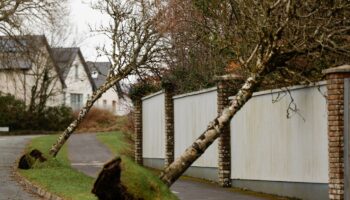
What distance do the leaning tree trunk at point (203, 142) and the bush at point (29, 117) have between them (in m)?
44.0

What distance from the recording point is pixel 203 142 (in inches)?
492

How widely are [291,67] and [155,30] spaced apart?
9.61 m

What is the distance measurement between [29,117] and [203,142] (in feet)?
149

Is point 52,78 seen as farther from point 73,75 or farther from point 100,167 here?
point 100,167

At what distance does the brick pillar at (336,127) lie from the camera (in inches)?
490

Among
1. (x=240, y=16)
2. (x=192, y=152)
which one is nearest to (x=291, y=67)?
(x=240, y=16)

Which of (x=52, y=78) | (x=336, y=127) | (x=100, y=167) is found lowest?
(x=100, y=167)

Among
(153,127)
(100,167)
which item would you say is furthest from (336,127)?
(153,127)

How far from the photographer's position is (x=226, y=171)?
736 inches

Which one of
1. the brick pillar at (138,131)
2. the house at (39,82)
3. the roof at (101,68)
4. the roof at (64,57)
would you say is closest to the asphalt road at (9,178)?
the roof at (101,68)

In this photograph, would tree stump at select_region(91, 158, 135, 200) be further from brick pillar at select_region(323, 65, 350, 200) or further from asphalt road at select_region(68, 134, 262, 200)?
asphalt road at select_region(68, 134, 262, 200)

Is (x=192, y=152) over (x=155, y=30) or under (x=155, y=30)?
under

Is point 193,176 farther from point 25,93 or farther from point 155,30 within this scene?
point 25,93

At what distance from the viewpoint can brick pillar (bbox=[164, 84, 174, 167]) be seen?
24625mm
